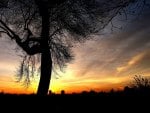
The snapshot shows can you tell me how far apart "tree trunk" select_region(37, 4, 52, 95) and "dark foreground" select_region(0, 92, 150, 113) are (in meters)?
16.5

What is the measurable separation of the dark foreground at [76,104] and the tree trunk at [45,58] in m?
16.5

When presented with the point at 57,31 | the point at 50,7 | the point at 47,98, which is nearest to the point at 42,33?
the point at 57,31

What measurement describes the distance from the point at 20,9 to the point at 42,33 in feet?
8.84

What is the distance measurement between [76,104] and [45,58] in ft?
58.8

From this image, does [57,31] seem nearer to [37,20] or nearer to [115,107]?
[37,20]

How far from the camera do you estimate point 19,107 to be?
6961 mm

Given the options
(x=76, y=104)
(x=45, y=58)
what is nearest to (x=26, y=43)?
(x=45, y=58)

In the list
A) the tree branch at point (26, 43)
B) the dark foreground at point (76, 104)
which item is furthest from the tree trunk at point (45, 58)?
the dark foreground at point (76, 104)

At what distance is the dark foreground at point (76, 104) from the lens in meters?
6.77

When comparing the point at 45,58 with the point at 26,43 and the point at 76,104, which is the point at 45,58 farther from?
the point at 76,104

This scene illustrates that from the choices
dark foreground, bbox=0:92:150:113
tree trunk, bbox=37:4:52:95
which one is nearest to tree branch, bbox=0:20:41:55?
tree trunk, bbox=37:4:52:95

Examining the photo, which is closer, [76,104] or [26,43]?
[76,104]

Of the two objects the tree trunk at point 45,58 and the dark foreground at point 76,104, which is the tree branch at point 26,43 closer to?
the tree trunk at point 45,58

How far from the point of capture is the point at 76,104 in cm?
695
